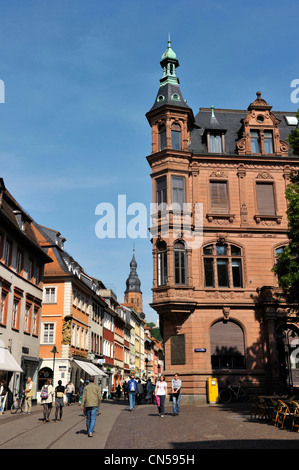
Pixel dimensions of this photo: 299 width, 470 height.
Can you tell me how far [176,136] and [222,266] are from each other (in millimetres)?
9327

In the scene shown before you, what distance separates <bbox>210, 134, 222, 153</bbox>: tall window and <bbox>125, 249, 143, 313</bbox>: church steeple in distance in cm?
12271

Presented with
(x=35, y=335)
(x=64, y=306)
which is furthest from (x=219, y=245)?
(x=64, y=306)

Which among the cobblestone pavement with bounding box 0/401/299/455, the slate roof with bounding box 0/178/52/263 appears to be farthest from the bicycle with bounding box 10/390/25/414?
the slate roof with bounding box 0/178/52/263

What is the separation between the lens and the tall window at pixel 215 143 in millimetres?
33513

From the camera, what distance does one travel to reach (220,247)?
3161cm

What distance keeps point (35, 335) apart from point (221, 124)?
20.5 metres

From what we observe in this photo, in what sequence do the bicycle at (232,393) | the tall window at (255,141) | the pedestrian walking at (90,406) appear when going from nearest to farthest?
the pedestrian walking at (90,406) → the bicycle at (232,393) → the tall window at (255,141)

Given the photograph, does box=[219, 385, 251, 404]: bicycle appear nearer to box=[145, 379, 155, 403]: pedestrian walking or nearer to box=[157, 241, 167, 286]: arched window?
box=[145, 379, 155, 403]: pedestrian walking

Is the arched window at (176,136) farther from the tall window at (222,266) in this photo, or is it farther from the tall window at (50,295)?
the tall window at (50,295)

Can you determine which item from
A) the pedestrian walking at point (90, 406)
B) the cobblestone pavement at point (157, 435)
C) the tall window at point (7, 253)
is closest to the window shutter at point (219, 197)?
the tall window at point (7, 253)

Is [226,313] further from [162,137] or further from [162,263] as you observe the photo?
[162,137]

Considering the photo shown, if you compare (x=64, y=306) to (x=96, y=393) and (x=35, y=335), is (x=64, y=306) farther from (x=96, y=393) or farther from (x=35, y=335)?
(x=96, y=393)

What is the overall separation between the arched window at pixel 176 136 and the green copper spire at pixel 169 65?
15.6 ft

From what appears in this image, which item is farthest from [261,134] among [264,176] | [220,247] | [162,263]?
[162,263]
